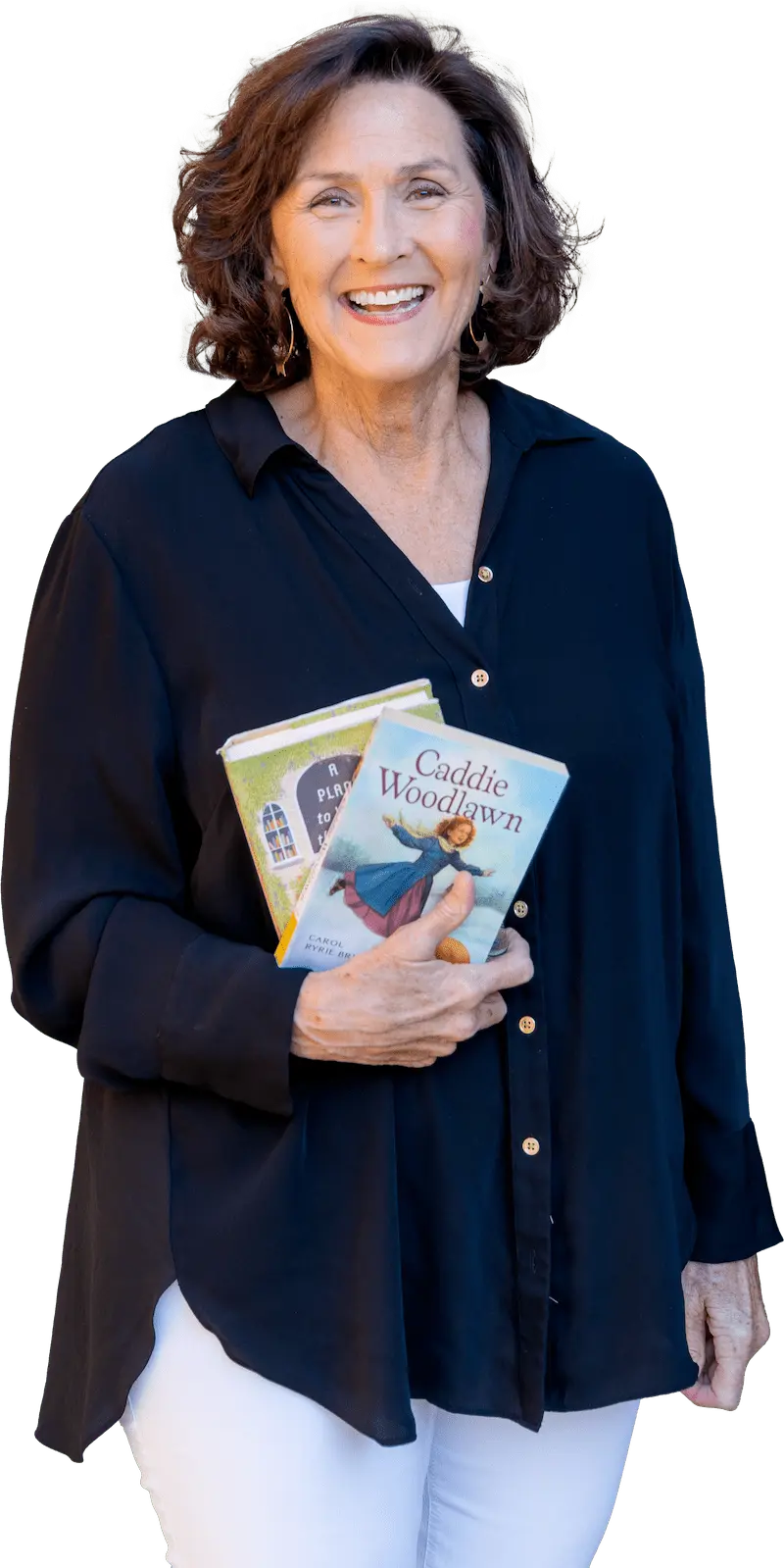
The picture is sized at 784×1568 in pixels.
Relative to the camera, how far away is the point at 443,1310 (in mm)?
3602

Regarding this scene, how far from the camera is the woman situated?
352cm

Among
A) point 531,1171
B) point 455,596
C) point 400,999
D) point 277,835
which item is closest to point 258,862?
point 277,835

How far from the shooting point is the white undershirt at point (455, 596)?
3633mm

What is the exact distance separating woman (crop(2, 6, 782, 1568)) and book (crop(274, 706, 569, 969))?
0.05m

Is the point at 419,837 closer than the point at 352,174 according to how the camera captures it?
Yes

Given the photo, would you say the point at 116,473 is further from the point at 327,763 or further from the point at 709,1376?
the point at 709,1376

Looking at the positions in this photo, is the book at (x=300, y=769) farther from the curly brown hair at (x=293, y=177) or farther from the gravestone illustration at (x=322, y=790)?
the curly brown hair at (x=293, y=177)

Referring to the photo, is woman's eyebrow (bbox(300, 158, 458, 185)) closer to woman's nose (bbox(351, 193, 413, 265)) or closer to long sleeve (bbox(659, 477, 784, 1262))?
woman's nose (bbox(351, 193, 413, 265))

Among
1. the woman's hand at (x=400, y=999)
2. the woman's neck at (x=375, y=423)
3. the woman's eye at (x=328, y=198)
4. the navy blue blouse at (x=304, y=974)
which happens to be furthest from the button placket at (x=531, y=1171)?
the woman's eye at (x=328, y=198)

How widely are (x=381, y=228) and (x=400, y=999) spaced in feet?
3.70

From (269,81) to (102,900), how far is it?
4.11ft

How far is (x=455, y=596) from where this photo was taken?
364 cm

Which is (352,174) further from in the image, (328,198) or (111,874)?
(111,874)

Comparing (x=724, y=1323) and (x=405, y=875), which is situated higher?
(x=405, y=875)
